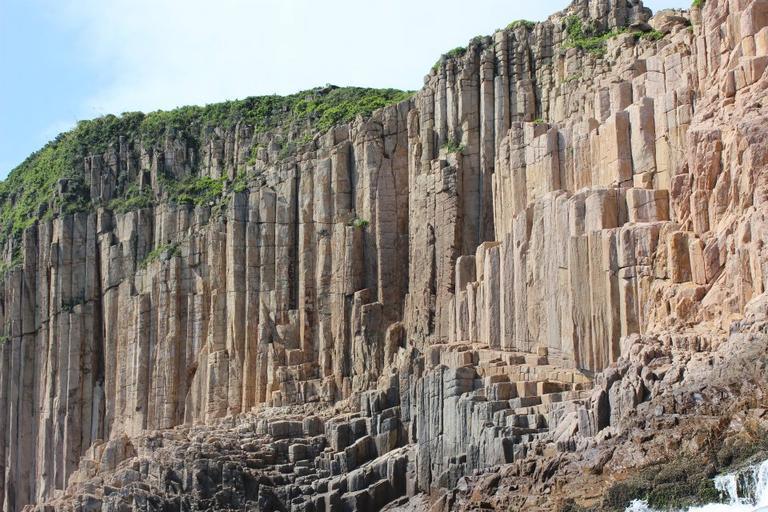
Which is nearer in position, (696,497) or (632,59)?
(696,497)

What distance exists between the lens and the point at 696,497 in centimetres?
4694

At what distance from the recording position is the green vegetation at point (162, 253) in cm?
8638

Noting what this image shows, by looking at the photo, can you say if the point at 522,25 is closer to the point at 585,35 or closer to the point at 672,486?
the point at 585,35

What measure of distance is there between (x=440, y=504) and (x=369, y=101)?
3268 centimetres

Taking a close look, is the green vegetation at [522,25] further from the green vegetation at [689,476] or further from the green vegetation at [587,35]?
the green vegetation at [689,476]

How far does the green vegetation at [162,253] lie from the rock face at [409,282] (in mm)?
287

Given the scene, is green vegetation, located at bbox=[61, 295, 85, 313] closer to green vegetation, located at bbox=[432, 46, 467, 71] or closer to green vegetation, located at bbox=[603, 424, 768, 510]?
green vegetation, located at bbox=[432, 46, 467, 71]

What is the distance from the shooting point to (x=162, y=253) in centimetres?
8681

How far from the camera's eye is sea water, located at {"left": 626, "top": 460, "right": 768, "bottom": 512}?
45.8 meters

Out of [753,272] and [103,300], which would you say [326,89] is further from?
[753,272]

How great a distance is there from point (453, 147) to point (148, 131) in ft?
84.9

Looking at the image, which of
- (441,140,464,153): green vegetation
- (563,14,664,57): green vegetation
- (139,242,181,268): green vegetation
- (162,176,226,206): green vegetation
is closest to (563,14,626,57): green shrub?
(563,14,664,57): green vegetation

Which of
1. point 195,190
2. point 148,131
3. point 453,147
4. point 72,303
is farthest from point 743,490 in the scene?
point 148,131

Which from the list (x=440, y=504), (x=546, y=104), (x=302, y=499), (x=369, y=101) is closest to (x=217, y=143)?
(x=369, y=101)
